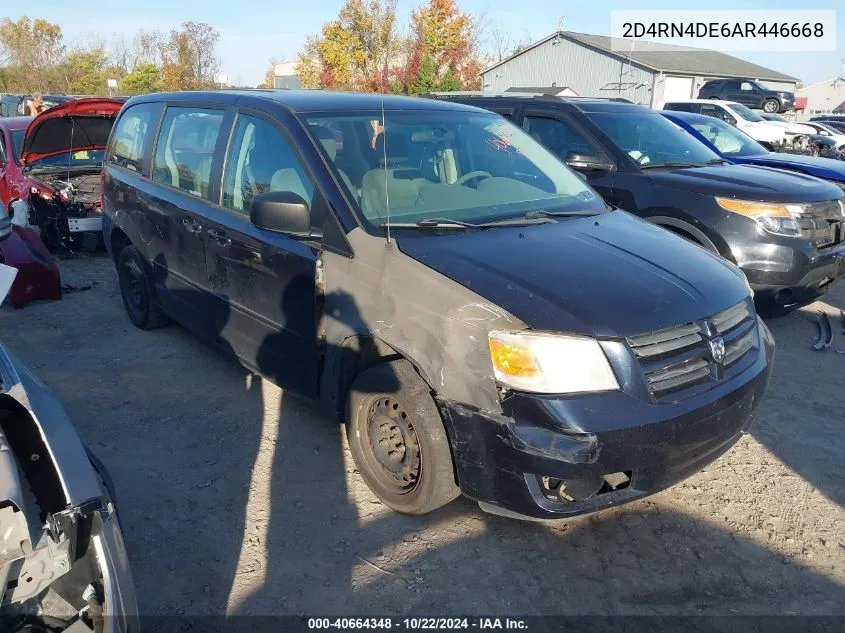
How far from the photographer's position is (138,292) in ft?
17.9

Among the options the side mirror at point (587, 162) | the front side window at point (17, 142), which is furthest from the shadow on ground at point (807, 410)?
the front side window at point (17, 142)

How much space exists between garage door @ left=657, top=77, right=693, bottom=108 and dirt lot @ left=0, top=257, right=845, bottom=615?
37009mm

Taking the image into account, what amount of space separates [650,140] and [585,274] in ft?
13.0

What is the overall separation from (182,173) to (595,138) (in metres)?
3.57

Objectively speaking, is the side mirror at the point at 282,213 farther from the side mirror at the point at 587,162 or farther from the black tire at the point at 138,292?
the side mirror at the point at 587,162

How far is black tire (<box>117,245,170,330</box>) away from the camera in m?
5.16

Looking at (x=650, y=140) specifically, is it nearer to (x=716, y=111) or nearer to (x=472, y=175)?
(x=472, y=175)

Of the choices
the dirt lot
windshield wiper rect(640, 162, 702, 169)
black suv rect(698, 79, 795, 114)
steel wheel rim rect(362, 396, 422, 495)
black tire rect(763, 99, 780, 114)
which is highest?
black suv rect(698, 79, 795, 114)

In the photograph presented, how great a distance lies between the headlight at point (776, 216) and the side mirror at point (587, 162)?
1153 millimetres

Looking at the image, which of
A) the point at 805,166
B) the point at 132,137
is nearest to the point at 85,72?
the point at 132,137

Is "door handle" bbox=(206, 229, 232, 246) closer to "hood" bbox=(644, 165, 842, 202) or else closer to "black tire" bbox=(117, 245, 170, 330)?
"black tire" bbox=(117, 245, 170, 330)

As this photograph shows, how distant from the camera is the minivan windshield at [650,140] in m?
6.01

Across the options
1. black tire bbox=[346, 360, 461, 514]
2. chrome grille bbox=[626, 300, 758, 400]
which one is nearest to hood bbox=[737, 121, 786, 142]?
chrome grille bbox=[626, 300, 758, 400]

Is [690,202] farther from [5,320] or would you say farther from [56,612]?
[5,320]
